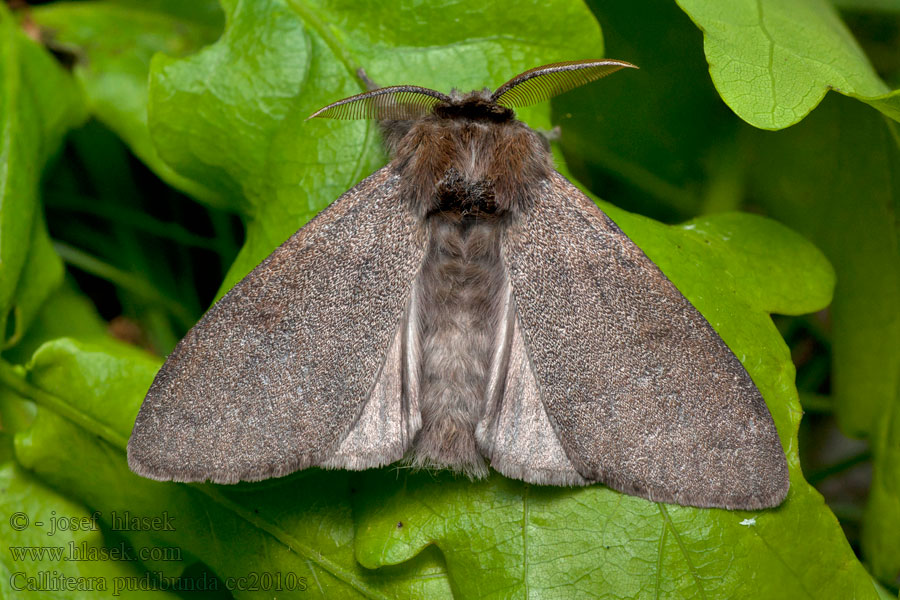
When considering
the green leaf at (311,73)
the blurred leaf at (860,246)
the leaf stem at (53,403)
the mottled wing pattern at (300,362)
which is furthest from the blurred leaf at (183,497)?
the blurred leaf at (860,246)

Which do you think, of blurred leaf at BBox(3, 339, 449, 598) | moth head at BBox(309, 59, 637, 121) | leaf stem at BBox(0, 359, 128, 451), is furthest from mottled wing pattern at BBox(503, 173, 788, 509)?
leaf stem at BBox(0, 359, 128, 451)

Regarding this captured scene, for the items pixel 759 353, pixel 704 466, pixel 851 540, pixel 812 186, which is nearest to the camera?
pixel 704 466

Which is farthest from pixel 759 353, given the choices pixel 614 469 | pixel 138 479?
pixel 138 479

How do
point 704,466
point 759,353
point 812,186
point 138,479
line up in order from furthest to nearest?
point 812,186, point 138,479, point 759,353, point 704,466

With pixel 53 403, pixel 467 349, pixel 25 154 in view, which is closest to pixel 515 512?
pixel 467 349

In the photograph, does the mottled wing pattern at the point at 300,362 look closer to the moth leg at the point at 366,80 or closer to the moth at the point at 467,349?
the moth at the point at 467,349

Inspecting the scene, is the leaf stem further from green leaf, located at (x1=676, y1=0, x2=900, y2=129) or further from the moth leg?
green leaf, located at (x1=676, y1=0, x2=900, y2=129)

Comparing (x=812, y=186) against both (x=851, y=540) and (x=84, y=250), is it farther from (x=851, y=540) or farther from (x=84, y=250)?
(x=84, y=250)
